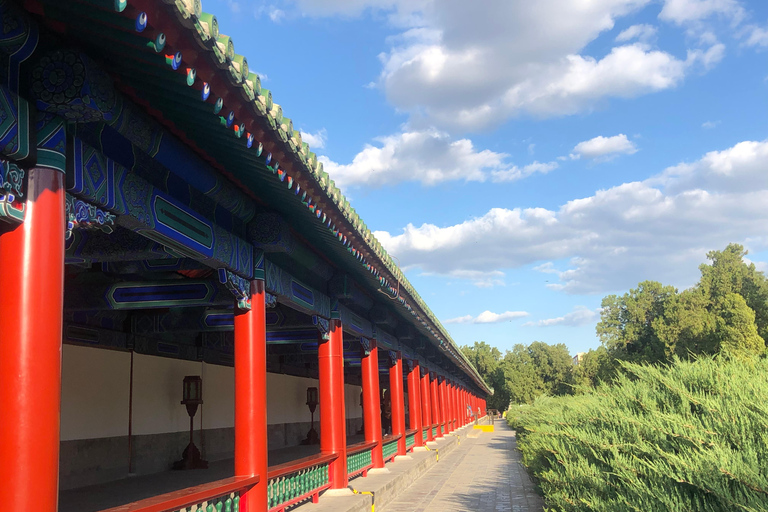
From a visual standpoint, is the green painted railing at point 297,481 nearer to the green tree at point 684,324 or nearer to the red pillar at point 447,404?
the red pillar at point 447,404

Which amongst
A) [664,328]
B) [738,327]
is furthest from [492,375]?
[738,327]

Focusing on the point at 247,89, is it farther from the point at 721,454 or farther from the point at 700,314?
the point at 700,314

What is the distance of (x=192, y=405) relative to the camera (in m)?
12.9

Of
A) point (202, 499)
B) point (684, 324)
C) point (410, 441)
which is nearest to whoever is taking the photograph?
point (202, 499)

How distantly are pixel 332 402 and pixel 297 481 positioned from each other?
2128 millimetres

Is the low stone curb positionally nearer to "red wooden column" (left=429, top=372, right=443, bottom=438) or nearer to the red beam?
the red beam

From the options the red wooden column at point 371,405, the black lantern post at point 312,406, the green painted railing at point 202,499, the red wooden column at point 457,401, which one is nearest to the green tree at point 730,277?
the red wooden column at point 457,401

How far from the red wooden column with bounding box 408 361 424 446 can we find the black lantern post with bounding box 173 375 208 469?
7865 mm

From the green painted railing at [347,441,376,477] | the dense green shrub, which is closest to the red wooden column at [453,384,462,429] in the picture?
the green painted railing at [347,441,376,477]

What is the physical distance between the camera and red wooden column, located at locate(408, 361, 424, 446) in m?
19.5

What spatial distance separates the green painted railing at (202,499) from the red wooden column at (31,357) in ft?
4.16

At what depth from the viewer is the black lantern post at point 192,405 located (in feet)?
41.7

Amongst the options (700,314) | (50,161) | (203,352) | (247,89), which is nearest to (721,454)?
(247,89)

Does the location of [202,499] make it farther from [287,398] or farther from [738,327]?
[738,327]
